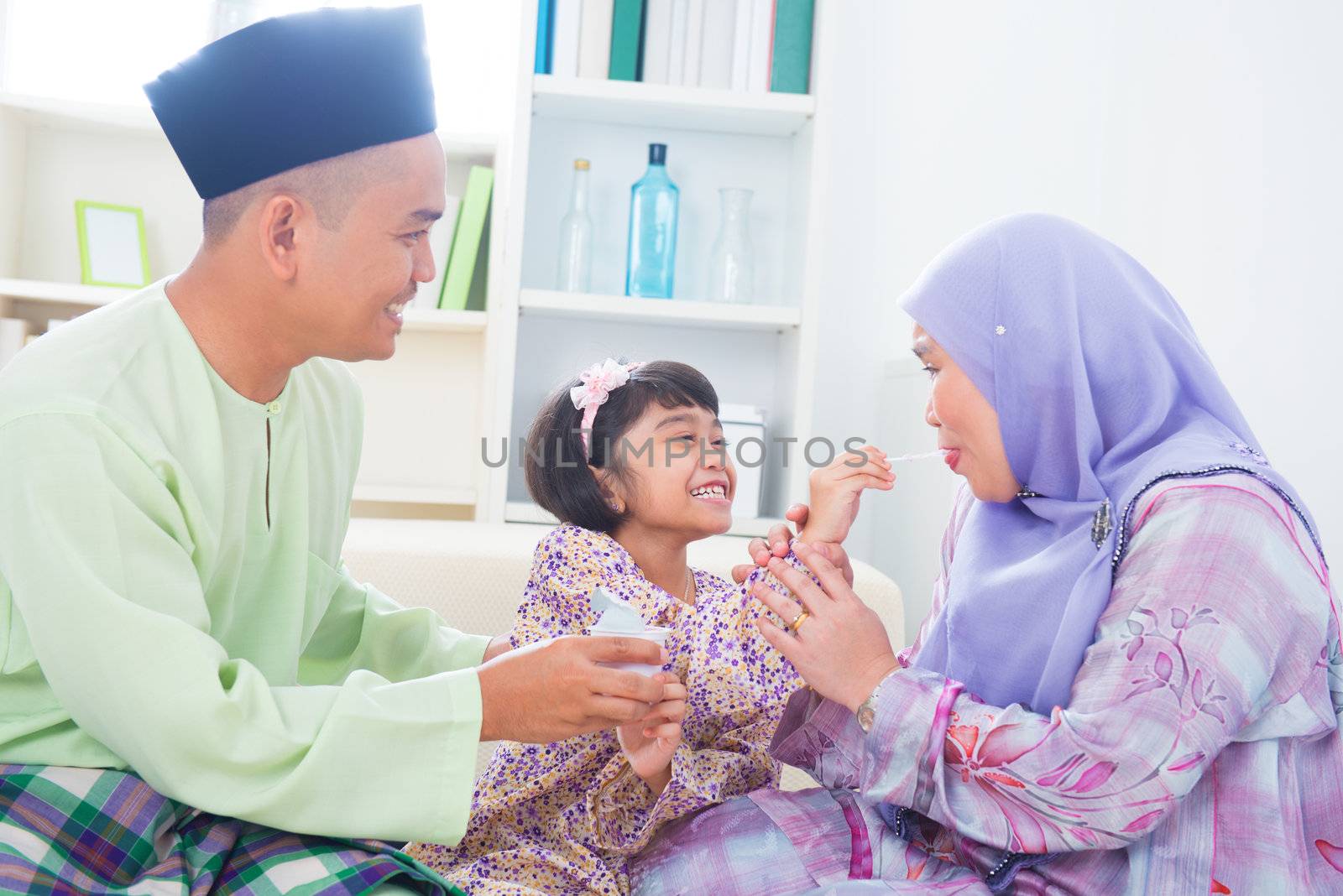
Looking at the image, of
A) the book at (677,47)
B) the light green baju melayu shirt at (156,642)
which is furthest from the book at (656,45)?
the light green baju melayu shirt at (156,642)

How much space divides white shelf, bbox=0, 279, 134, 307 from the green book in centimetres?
76

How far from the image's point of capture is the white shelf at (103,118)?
2.92 meters

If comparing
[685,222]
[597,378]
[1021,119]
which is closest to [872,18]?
[1021,119]

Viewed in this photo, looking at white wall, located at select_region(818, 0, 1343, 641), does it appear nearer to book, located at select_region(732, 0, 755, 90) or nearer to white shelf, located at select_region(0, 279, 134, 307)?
book, located at select_region(732, 0, 755, 90)

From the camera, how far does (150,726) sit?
45.2 inches

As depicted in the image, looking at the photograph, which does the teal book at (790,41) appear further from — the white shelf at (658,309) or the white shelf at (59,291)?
the white shelf at (59,291)

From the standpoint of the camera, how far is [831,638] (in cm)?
138

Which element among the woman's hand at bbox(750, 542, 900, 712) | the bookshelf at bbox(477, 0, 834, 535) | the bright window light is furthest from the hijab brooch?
the bright window light

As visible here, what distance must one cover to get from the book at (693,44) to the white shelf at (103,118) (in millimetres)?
511

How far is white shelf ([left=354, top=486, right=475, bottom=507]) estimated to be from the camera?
3.05 m

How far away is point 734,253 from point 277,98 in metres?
1.77

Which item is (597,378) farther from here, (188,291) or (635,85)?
(635,85)

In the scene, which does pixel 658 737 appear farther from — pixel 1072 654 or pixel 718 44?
pixel 718 44

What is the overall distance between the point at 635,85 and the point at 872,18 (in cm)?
82
